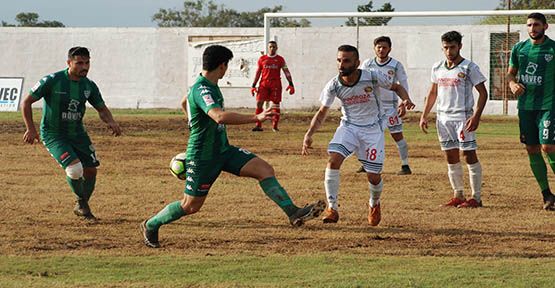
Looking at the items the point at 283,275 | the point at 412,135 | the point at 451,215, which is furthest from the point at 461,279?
the point at 412,135

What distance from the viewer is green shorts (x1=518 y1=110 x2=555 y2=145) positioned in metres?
12.5

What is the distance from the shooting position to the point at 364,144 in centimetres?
1131

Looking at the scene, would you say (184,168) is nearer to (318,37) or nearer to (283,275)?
(283,275)

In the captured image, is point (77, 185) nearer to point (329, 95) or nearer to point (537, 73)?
point (329, 95)

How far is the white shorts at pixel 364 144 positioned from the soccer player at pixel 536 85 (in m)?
2.14

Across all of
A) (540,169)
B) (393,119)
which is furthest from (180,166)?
(393,119)

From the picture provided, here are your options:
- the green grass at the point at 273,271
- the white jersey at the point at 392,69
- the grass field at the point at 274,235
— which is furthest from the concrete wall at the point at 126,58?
the green grass at the point at 273,271

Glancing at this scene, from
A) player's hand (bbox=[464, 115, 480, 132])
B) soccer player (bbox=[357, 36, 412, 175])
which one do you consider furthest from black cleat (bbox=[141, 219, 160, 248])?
soccer player (bbox=[357, 36, 412, 175])

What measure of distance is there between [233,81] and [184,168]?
2700 centimetres

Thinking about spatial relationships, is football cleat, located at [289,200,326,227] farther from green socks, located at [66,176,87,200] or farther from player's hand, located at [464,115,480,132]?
player's hand, located at [464,115,480,132]

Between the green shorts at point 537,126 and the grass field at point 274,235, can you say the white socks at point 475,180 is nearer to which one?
the grass field at point 274,235

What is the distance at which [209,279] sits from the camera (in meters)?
8.52

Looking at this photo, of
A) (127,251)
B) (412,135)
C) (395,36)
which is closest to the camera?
(127,251)

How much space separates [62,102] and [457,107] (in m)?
4.59
